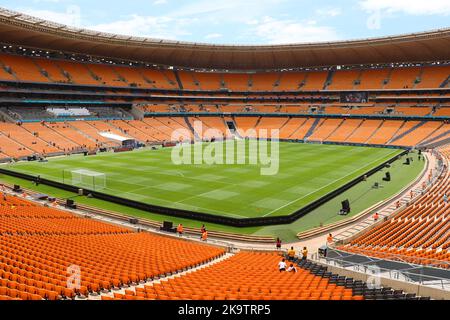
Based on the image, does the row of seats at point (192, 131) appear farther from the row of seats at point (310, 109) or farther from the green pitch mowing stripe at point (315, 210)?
the green pitch mowing stripe at point (315, 210)

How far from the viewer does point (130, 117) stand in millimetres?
79750

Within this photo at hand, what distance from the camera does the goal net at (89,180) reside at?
33.2 metres

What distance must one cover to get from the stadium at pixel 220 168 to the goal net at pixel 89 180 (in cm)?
48

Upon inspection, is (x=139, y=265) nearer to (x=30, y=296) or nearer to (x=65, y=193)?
(x=30, y=296)

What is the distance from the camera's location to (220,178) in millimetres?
37000

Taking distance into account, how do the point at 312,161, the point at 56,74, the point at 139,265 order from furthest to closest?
1. the point at 56,74
2. the point at 312,161
3. the point at 139,265

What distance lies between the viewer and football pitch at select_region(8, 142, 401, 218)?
2803cm

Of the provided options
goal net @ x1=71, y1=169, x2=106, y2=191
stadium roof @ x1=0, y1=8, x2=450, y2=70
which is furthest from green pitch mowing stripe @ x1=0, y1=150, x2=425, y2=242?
stadium roof @ x1=0, y1=8, x2=450, y2=70

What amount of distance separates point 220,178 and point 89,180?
42.9ft

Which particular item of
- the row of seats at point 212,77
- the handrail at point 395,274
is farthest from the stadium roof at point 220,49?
the handrail at point 395,274

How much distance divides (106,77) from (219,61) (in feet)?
91.7

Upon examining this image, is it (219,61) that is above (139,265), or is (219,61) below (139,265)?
above

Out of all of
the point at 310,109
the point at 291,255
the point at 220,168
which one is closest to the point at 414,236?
the point at 291,255
